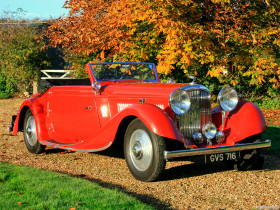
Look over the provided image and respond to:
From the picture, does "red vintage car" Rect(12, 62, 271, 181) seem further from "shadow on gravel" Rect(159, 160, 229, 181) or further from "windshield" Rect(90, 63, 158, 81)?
"shadow on gravel" Rect(159, 160, 229, 181)

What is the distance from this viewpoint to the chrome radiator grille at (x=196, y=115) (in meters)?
5.27

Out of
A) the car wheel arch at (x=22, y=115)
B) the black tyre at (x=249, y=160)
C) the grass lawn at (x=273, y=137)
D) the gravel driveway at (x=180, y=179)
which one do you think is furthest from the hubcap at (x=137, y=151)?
the grass lawn at (x=273, y=137)

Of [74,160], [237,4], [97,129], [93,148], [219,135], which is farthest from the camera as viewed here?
[237,4]

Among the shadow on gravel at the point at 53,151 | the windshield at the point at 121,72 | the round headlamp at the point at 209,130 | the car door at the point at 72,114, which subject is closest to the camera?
the round headlamp at the point at 209,130

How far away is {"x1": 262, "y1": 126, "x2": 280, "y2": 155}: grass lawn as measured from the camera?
7465mm

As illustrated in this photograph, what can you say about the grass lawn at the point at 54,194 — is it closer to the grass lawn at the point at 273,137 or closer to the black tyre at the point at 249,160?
the black tyre at the point at 249,160

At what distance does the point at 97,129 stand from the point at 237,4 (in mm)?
5913

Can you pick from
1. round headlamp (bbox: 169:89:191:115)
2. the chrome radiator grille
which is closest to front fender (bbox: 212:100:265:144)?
the chrome radiator grille

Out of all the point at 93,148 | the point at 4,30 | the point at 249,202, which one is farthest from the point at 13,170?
the point at 4,30

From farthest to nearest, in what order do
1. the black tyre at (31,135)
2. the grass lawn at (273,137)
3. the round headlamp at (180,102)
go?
the grass lawn at (273,137) < the black tyre at (31,135) < the round headlamp at (180,102)

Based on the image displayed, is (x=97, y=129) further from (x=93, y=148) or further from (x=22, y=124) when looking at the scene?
(x=22, y=124)

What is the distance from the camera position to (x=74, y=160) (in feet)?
21.1

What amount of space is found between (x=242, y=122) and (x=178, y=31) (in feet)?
12.8

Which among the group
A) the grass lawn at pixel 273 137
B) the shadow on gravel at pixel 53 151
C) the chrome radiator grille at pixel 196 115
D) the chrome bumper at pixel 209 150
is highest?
the chrome radiator grille at pixel 196 115
